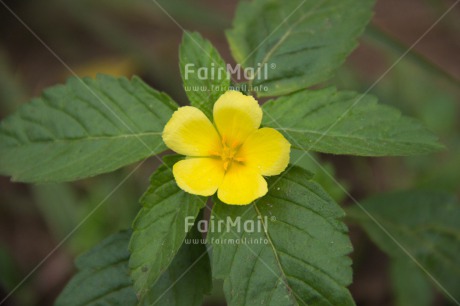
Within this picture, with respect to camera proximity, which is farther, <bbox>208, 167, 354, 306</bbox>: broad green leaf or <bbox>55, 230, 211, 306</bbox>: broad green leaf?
<bbox>55, 230, 211, 306</bbox>: broad green leaf

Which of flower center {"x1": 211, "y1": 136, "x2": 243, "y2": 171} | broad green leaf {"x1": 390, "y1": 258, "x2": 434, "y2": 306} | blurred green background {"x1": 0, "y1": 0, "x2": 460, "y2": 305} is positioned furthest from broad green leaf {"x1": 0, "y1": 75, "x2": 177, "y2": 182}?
broad green leaf {"x1": 390, "y1": 258, "x2": 434, "y2": 306}

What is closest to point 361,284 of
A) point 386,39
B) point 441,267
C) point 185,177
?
point 441,267

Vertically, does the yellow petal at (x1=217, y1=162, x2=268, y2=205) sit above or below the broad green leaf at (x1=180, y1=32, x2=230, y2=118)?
below

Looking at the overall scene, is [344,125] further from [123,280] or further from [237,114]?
[123,280]

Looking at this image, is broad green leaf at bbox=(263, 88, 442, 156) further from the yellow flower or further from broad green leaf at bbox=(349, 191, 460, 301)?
broad green leaf at bbox=(349, 191, 460, 301)

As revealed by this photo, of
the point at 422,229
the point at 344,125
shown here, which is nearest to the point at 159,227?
the point at 344,125

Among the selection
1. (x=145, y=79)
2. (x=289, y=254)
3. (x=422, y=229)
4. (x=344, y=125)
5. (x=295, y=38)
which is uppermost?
(x=145, y=79)

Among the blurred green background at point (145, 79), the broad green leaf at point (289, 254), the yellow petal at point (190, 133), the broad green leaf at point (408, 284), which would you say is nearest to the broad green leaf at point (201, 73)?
the yellow petal at point (190, 133)
